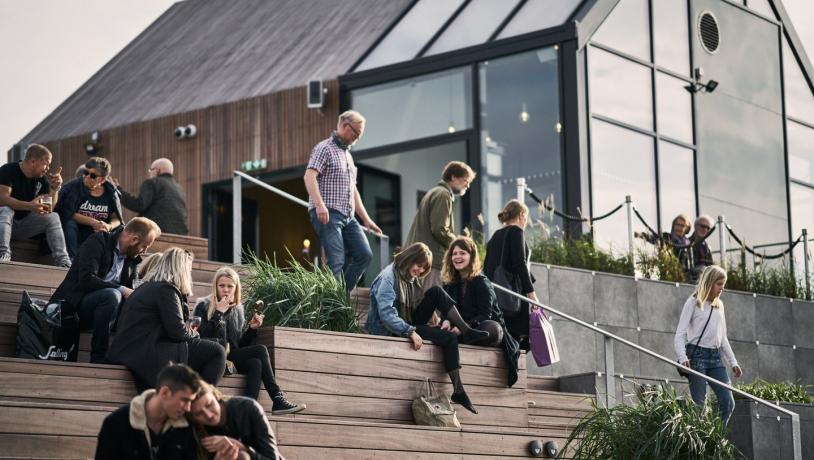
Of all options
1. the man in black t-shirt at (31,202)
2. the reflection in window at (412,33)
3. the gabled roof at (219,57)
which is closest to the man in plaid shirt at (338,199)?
the man in black t-shirt at (31,202)

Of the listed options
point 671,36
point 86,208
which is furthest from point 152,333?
point 671,36

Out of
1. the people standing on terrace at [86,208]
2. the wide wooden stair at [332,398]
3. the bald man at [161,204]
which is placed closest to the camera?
the wide wooden stair at [332,398]

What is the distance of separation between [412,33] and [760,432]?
931 cm

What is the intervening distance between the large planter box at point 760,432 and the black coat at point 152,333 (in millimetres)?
4474

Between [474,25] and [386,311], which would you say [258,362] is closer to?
[386,311]

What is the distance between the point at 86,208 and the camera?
11102mm

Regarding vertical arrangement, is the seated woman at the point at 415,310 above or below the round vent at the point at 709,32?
below

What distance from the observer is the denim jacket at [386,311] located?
10281 millimetres

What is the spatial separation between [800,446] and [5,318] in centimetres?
583

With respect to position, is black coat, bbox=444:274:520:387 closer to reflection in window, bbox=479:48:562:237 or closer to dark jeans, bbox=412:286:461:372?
dark jeans, bbox=412:286:461:372

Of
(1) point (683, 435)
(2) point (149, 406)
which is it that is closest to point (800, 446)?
(1) point (683, 435)

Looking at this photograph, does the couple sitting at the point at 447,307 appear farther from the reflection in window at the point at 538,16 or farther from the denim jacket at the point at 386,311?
the reflection in window at the point at 538,16

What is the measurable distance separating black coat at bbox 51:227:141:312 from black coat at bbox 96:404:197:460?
2651 millimetres

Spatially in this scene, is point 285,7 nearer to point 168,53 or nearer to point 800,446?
point 168,53
